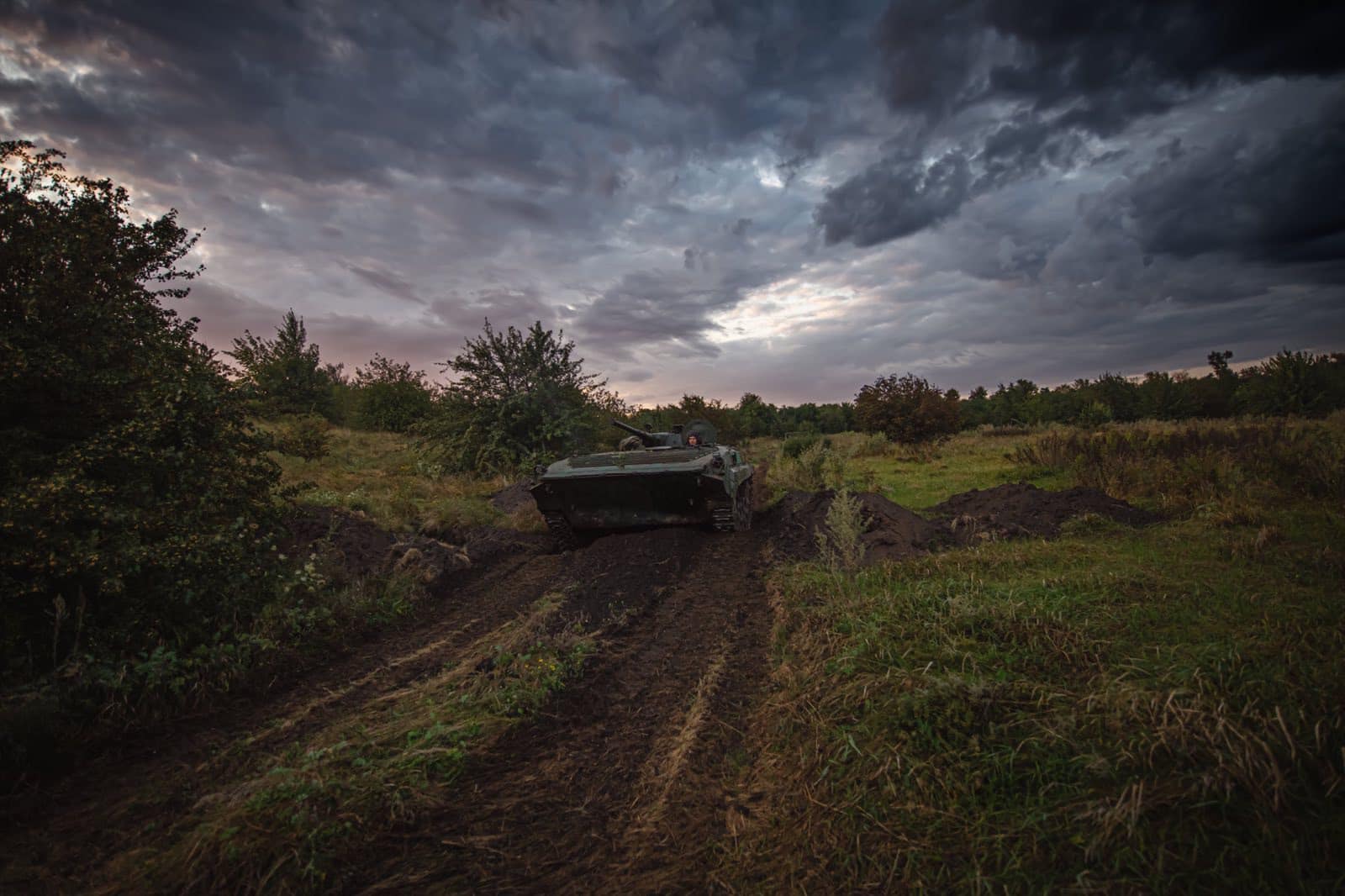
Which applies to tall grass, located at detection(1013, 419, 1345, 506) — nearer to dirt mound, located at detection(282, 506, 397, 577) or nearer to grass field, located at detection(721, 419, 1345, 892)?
grass field, located at detection(721, 419, 1345, 892)

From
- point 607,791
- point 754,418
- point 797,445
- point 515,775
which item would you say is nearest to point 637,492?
point 515,775

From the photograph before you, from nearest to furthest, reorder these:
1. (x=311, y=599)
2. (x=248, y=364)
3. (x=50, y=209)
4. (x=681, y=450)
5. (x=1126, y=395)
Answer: (x=50, y=209) < (x=311, y=599) < (x=248, y=364) < (x=681, y=450) < (x=1126, y=395)

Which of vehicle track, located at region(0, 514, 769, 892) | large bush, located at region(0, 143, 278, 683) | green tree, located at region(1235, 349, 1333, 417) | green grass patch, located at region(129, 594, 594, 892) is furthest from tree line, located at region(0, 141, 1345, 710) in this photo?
green tree, located at region(1235, 349, 1333, 417)

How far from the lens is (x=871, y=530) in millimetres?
7438

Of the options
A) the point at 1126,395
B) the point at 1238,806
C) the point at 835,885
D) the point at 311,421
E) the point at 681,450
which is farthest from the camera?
the point at 1126,395

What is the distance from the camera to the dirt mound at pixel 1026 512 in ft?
23.5

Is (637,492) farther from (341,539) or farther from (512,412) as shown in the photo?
(512,412)

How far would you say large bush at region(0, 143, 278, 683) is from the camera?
11.5 ft

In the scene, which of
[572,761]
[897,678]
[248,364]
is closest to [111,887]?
[572,761]

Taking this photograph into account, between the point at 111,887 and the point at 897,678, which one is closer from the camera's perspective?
the point at 111,887

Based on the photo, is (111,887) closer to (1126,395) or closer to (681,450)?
(681,450)

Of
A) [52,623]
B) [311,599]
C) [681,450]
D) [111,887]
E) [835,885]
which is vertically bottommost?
[835,885]

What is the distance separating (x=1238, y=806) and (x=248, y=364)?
931 centimetres

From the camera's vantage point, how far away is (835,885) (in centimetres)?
214
